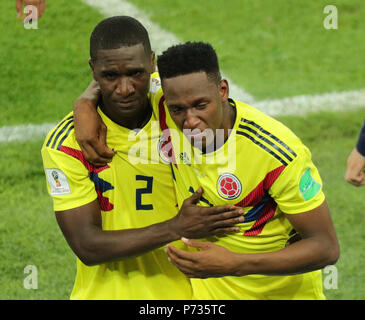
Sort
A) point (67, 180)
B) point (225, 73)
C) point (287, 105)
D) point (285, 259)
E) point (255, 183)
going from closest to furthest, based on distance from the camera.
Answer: point (285, 259) < point (255, 183) < point (67, 180) < point (287, 105) < point (225, 73)

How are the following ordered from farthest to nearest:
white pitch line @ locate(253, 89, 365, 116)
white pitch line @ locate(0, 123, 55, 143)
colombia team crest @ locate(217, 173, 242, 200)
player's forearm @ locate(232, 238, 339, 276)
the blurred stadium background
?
white pitch line @ locate(253, 89, 365, 116), white pitch line @ locate(0, 123, 55, 143), the blurred stadium background, colombia team crest @ locate(217, 173, 242, 200), player's forearm @ locate(232, 238, 339, 276)

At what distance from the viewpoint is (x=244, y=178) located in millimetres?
3709

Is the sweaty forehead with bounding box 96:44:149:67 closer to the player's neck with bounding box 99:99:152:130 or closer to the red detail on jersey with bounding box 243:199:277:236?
the player's neck with bounding box 99:99:152:130

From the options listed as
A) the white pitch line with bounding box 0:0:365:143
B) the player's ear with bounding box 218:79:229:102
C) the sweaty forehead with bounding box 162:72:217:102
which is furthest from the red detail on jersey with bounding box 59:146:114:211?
the white pitch line with bounding box 0:0:365:143

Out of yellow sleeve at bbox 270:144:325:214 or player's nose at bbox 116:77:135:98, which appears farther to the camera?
player's nose at bbox 116:77:135:98

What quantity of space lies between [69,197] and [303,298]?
1.30 metres

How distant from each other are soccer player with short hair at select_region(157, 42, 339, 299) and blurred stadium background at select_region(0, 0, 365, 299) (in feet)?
6.52

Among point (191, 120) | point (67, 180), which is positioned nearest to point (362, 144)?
point (191, 120)

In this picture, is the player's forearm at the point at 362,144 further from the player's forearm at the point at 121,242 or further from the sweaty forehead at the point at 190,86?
the player's forearm at the point at 121,242

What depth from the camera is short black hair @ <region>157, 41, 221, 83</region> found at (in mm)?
3627

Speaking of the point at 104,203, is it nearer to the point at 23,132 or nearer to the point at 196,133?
the point at 196,133

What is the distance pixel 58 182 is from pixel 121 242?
17.3 inches

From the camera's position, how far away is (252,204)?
3773 mm

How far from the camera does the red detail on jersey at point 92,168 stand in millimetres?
3887
